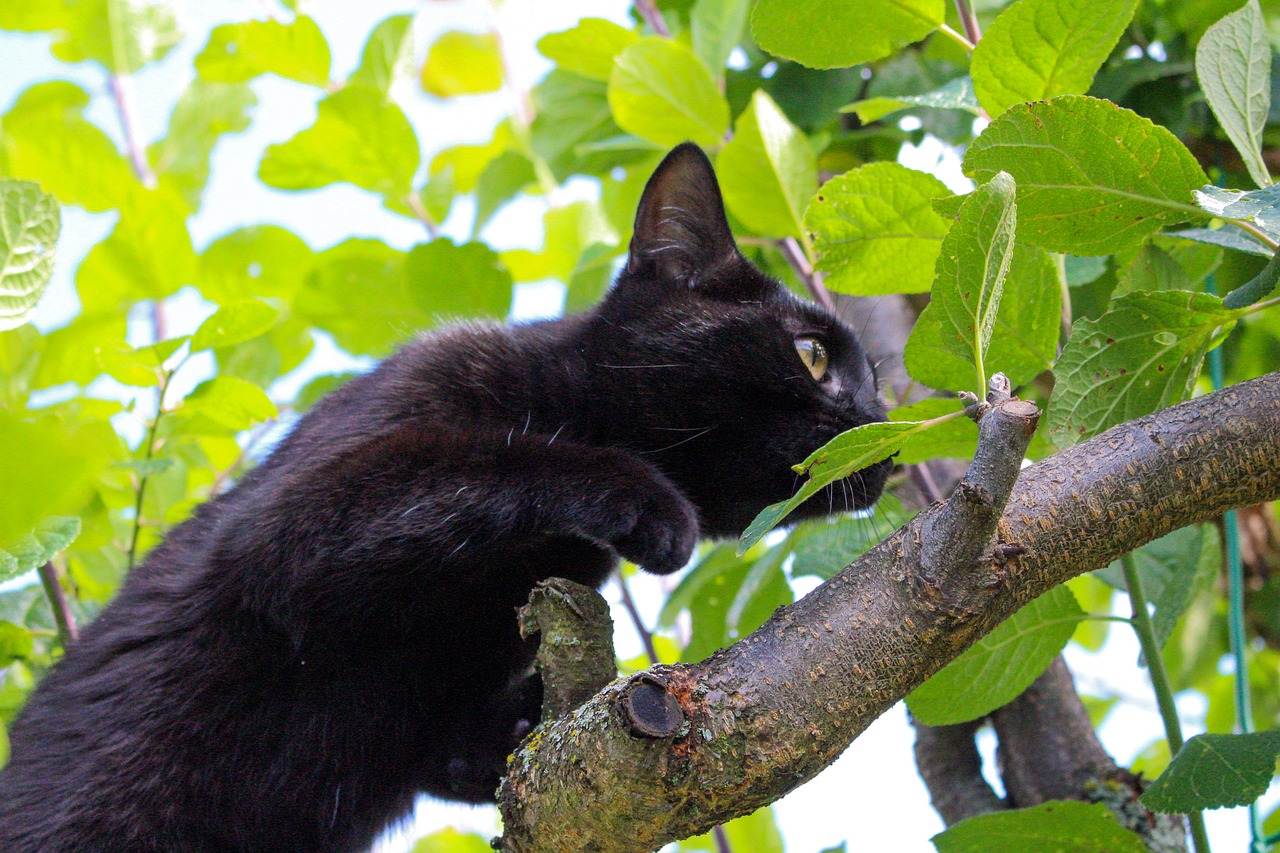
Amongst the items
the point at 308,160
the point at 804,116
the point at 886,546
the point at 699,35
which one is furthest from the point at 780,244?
the point at 886,546

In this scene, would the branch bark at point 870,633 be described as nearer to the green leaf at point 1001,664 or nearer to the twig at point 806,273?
the green leaf at point 1001,664

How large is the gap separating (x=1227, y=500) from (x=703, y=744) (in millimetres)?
511

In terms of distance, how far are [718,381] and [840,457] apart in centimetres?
79

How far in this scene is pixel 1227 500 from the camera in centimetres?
90

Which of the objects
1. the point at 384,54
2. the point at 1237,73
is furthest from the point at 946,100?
the point at 384,54

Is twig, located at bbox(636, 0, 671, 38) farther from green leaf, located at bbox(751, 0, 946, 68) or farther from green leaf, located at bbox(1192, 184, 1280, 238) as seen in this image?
green leaf, located at bbox(1192, 184, 1280, 238)

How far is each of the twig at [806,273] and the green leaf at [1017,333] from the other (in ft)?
2.16

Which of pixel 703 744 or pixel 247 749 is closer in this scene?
pixel 703 744

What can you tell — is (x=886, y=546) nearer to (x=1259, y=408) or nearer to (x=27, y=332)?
(x=1259, y=408)

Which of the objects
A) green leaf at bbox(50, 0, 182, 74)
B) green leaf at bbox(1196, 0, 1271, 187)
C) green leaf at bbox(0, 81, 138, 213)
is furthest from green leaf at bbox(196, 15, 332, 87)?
green leaf at bbox(1196, 0, 1271, 187)

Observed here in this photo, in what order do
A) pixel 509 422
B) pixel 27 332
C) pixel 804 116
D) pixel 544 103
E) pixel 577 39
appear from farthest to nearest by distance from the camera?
pixel 544 103, pixel 804 116, pixel 577 39, pixel 27 332, pixel 509 422

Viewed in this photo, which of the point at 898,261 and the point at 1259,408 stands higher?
the point at 898,261

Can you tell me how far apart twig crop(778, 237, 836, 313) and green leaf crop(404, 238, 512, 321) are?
0.55 metres

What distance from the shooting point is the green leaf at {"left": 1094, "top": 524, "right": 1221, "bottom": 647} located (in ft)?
4.30
